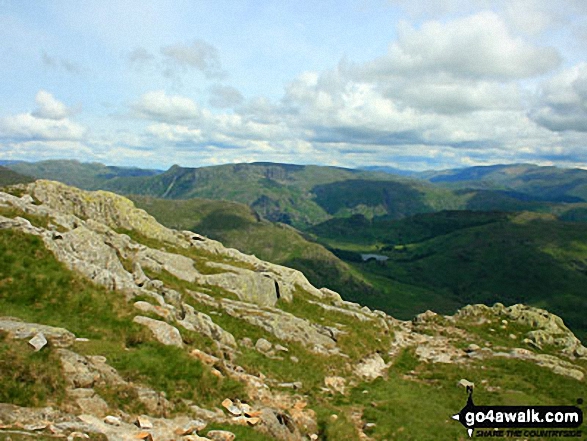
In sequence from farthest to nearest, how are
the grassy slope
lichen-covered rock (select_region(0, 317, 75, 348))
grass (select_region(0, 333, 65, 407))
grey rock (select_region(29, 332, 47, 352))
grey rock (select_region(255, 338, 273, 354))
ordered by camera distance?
Result: grey rock (select_region(255, 338, 273, 354)), lichen-covered rock (select_region(0, 317, 75, 348)), grey rock (select_region(29, 332, 47, 352)), the grassy slope, grass (select_region(0, 333, 65, 407))

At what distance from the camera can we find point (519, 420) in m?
30.6

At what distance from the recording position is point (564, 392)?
3747 cm

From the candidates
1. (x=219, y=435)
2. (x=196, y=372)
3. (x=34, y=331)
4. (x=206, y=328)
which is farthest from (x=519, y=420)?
(x=34, y=331)

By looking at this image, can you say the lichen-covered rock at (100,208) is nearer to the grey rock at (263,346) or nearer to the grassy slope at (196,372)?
the grassy slope at (196,372)

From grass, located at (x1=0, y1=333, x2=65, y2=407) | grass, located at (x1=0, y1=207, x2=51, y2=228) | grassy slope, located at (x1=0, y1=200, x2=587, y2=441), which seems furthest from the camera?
grass, located at (x1=0, y1=207, x2=51, y2=228)

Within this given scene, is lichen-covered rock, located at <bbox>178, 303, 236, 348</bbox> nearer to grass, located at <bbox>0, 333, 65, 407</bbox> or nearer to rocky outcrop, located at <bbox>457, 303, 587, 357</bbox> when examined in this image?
grass, located at <bbox>0, 333, 65, 407</bbox>

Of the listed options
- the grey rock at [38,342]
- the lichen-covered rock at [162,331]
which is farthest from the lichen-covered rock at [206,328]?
the grey rock at [38,342]

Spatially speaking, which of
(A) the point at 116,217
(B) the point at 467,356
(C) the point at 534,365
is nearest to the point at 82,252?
(A) the point at 116,217

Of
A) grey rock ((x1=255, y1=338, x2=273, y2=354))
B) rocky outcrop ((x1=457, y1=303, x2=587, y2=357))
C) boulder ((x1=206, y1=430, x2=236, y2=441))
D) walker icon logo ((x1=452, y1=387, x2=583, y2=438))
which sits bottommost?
rocky outcrop ((x1=457, y1=303, x2=587, y2=357))

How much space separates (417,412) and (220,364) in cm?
1718

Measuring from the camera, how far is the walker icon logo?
28.1m

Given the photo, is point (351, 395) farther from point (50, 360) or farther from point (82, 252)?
point (82, 252)

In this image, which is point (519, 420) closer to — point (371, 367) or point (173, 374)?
point (371, 367)

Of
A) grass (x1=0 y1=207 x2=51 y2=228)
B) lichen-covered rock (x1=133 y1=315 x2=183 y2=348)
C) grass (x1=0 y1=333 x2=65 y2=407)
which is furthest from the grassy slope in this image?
lichen-covered rock (x1=133 y1=315 x2=183 y2=348)
